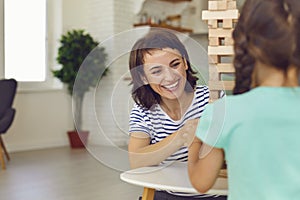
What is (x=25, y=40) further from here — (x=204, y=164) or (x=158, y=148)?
(x=204, y=164)

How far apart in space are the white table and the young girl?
0.20 metres

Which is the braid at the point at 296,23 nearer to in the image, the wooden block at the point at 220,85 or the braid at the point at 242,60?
the braid at the point at 242,60

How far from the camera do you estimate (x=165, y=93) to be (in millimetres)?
1033

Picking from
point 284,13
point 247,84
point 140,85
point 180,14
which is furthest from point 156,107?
point 180,14

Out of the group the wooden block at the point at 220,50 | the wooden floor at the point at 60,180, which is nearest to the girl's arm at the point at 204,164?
the wooden block at the point at 220,50

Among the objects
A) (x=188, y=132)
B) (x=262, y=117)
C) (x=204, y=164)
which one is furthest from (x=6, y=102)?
(x=262, y=117)

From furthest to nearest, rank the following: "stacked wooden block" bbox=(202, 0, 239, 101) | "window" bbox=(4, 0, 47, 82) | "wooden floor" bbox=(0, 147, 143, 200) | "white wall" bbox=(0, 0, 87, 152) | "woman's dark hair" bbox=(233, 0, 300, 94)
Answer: "white wall" bbox=(0, 0, 87, 152) → "window" bbox=(4, 0, 47, 82) → "wooden floor" bbox=(0, 147, 143, 200) → "stacked wooden block" bbox=(202, 0, 239, 101) → "woman's dark hair" bbox=(233, 0, 300, 94)

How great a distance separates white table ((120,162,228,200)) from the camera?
3.24 ft

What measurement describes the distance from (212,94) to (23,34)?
207 inches

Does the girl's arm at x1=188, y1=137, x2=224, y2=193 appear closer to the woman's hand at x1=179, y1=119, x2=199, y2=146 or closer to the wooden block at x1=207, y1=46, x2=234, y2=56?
the woman's hand at x1=179, y1=119, x2=199, y2=146

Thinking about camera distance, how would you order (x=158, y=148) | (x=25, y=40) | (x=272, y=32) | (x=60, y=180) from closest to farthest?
(x=272, y=32), (x=158, y=148), (x=60, y=180), (x=25, y=40)

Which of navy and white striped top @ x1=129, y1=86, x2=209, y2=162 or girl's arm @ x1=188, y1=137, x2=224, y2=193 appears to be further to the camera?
navy and white striped top @ x1=129, y1=86, x2=209, y2=162

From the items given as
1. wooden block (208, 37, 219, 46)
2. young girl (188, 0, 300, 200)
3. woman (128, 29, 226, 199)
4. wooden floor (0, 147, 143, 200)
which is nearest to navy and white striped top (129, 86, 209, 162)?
woman (128, 29, 226, 199)

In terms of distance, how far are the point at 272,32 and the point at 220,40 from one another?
1.22 ft
